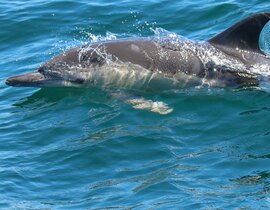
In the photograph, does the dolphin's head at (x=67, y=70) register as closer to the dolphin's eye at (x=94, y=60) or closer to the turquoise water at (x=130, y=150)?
the dolphin's eye at (x=94, y=60)

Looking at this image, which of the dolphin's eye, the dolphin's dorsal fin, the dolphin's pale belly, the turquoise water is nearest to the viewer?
the turquoise water

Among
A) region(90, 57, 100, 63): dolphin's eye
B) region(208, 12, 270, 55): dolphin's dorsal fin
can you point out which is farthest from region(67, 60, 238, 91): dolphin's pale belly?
region(208, 12, 270, 55): dolphin's dorsal fin

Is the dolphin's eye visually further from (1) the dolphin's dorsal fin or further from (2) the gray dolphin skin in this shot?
(1) the dolphin's dorsal fin

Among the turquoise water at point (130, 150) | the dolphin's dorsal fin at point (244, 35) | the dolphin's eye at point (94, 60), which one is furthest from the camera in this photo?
the dolphin's eye at point (94, 60)

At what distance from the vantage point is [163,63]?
42.6 ft

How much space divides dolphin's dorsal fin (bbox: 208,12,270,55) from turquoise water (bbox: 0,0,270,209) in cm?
74

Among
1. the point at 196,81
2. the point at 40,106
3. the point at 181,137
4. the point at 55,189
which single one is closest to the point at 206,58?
the point at 196,81

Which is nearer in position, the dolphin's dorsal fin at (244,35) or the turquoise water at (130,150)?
the turquoise water at (130,150)

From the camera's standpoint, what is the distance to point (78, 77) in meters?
13.4

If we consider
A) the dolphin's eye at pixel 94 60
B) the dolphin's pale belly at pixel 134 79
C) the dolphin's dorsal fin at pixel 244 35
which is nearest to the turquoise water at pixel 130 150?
the dolphin's pale belly at pixel 134 79

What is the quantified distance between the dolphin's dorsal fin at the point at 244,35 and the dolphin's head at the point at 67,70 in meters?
2.10

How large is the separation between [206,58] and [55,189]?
3.93m

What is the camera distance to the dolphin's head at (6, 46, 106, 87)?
13.4m

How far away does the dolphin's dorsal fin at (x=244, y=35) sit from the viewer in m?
12.4
